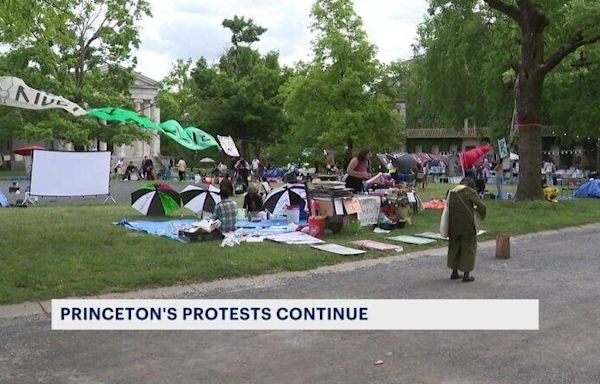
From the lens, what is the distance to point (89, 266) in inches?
368

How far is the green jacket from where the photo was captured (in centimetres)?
902

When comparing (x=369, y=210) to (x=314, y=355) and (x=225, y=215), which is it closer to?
(x=225, y=215)

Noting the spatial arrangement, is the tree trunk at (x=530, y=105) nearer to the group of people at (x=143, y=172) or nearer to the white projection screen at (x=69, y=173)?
the white projection screen at (x=69, y=173)

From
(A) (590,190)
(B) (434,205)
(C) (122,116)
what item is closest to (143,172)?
(C) (122,116)

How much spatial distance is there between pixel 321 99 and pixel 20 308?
32925mm

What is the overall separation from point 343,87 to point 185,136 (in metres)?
18.2

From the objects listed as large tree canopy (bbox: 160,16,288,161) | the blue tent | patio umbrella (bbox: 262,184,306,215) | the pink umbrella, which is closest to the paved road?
patio umbrella (bbox: 262,184,306,215)

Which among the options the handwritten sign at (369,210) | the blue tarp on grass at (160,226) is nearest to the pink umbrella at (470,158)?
the handwritten sign at (369,210)

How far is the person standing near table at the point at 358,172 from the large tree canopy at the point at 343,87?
2263 cm

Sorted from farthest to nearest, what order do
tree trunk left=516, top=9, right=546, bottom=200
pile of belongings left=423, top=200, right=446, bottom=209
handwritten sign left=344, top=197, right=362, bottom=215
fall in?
1. tree trunk left=516, top=9, right=546, bottom=200
2. pile of belongings left=423, top=200, right=446, bottom=209
3. handwritten sign left=344, top=197, right=362, bottom=215

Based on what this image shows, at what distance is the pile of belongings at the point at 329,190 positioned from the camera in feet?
43.7

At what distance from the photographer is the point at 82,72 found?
42.1 m

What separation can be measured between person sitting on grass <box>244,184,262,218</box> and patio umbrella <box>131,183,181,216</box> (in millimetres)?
1703

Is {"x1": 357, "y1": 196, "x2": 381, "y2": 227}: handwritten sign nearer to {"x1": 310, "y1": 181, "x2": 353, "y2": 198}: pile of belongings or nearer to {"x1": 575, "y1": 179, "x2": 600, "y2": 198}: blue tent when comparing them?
{"x1": 310, "y1": 181, "x2": 353, "y2": 198}: pile of belongings
